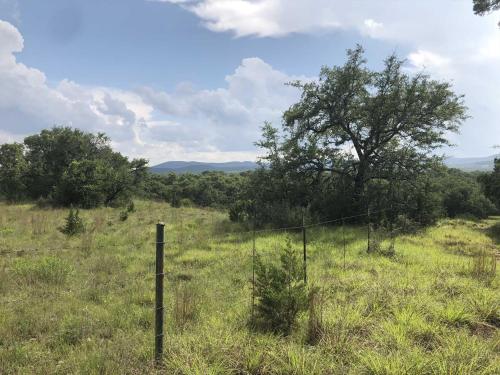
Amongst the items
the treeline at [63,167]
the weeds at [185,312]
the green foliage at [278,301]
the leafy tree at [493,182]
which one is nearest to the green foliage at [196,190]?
the treeline at [63,167]

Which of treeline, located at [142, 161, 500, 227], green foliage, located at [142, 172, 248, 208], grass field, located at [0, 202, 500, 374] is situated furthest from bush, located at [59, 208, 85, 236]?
green foliage, located at [142, 172, 248, 208]

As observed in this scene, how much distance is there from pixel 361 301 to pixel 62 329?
446 cm

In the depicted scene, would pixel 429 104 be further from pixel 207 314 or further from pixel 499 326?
pixel 207 314

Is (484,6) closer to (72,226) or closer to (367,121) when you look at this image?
(367,121)

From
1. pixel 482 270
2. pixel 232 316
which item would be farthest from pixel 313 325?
pixel 482 270

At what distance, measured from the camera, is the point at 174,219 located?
20.4 metres

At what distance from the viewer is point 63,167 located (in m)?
38.7

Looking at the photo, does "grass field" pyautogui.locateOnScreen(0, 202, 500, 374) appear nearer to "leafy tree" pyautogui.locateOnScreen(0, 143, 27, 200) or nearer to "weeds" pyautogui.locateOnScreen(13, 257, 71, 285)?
"weeds" pyautogui.locateOnScreen(13, 257, 71, 285)

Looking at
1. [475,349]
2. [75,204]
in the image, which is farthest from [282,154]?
[475,349]

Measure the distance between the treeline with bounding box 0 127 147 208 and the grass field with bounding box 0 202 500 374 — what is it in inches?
685

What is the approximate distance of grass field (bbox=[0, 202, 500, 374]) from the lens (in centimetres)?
415

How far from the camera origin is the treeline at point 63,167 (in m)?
28.0

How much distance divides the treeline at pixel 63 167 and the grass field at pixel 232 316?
17398mm

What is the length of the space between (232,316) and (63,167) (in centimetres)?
3798
